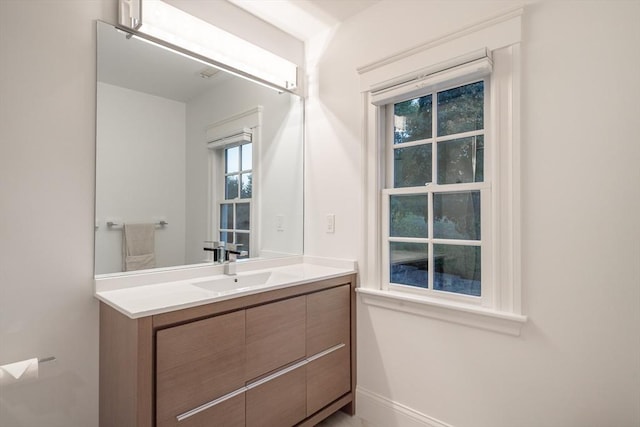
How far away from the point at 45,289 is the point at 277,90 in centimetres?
177

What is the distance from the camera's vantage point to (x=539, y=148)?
1.46m

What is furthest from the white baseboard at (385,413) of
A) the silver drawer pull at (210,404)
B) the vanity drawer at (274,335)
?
the silver drawer pull at (210,404)

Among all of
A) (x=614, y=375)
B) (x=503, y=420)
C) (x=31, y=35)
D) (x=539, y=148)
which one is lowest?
(x=503, y=420)

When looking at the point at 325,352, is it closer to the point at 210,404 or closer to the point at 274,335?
the point at 274,335

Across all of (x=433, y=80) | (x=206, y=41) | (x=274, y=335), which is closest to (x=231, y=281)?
(x=274, y=335)

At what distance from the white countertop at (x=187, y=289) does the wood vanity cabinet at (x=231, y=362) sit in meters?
0.04

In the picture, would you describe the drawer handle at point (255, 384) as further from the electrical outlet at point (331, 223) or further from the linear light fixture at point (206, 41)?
the linear light fixture at point (206, 41)

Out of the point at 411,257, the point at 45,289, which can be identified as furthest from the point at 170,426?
the point at 411,257

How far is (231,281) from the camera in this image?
6.38 feet

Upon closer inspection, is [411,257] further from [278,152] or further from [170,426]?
[170,426]

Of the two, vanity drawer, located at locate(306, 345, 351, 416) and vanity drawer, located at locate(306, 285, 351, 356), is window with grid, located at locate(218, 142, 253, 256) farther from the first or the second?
vanity drawer, located at locate(306, 345, 351, 416)

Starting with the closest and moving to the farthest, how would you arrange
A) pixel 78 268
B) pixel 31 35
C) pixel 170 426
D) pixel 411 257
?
pixel 170 426, pixel 31 35, pixel 78 268, pixel 411 257

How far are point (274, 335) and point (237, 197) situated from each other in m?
0.95

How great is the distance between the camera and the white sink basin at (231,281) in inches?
72.6
